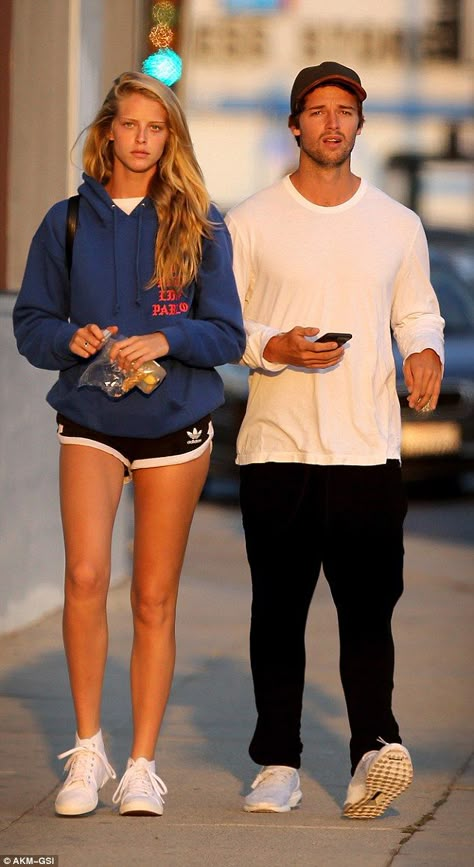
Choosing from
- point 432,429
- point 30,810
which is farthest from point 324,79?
point 432,429

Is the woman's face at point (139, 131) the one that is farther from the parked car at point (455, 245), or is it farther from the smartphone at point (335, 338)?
the parked car at point (455, 245)

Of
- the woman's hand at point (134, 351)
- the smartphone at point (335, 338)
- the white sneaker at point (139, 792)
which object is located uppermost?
the smartphone at point (335, 338)

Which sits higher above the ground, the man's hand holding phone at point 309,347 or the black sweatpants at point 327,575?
the man's hand holding phone at point 309,347

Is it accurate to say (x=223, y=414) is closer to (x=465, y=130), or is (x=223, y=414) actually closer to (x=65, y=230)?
(x=65, y=230)

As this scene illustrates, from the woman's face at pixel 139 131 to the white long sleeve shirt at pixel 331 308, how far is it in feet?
1.11

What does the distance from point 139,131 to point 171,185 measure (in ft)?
0.54

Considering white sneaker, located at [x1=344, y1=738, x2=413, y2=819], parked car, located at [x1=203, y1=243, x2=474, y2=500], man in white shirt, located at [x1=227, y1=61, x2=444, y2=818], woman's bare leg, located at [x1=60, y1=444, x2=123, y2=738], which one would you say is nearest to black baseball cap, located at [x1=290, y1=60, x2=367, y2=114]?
man in white shirt, located at [x1=227, y1=61, x2=444, y2=818]

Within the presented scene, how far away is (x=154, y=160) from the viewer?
203 inches

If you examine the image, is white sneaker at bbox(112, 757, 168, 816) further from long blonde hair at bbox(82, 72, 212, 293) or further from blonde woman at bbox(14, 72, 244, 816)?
long blonde hair at bbox(82, 72, 212, 293)

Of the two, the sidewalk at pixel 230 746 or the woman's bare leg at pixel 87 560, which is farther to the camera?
the woman's bare leg at pixel 87 560

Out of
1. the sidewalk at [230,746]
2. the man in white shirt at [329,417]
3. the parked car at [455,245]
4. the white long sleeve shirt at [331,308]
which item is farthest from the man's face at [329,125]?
the parked car at [455,245]

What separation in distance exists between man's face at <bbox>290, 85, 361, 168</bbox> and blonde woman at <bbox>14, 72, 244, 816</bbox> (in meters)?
0.32

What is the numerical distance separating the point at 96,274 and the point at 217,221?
38 cm

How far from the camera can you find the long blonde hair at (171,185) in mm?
5105
